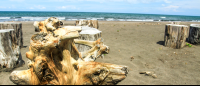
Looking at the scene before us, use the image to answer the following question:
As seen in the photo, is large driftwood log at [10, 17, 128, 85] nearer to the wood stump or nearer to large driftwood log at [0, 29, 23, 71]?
the wood stump

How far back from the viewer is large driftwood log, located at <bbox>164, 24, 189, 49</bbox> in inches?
177

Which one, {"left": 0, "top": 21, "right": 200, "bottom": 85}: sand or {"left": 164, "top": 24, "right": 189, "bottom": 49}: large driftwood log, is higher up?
{"left": 164, "top": 24, "right": 189, "bottom": 49}: large driftwood log

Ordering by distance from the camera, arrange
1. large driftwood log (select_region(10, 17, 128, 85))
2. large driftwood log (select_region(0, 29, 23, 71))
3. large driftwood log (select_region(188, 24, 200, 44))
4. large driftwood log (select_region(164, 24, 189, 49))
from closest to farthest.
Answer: large driftwood log (select_region(10, 17, 128, 85)) → large driftwood log (select_region(0, 29, 23, 71)) → large driftwood log (select_region(164, 24, 189, 49)) → large driftwood log (select_region(188, 24, 200, 44))

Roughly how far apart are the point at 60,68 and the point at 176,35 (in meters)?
4.31

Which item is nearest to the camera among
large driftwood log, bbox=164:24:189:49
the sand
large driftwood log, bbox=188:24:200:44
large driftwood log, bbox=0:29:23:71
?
the sand

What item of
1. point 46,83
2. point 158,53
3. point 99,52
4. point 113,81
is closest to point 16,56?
point 46,83

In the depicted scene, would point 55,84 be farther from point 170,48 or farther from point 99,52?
point 170,48

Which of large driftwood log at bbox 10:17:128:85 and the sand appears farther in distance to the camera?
the sand

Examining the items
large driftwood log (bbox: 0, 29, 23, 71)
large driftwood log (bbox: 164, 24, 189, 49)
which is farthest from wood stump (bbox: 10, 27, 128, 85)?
large driftwood log (bbox: 164, 24, 189, 49)

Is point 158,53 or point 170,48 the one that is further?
point 170,48

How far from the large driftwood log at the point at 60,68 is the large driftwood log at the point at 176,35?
3.59 m

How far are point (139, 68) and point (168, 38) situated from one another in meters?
2.38

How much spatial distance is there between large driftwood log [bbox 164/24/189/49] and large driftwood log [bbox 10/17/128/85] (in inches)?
141

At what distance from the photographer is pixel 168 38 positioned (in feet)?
15.7
